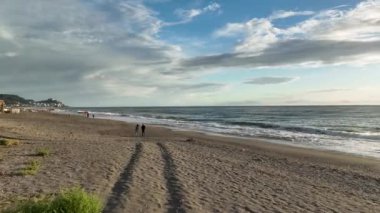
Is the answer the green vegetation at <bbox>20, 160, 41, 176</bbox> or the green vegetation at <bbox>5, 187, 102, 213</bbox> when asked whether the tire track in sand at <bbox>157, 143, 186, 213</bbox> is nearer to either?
the green vegetation at <bbox>5, 187, 102, 213</bbox>

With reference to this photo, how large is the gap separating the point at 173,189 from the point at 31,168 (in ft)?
15.6

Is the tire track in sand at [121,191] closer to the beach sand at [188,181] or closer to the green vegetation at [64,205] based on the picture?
the beach sand at [188,181]

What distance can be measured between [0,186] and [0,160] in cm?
425

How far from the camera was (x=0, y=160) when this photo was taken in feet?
45.2

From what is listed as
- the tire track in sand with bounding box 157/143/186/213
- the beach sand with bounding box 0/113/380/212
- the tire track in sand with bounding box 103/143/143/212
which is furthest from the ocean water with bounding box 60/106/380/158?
A: the tire track in sand with bounding box 103/143/143/212

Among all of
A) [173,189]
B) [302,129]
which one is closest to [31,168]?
[173,189]

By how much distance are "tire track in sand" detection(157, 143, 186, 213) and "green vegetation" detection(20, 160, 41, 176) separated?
12.9ft

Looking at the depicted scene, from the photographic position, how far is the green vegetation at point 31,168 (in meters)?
11.6

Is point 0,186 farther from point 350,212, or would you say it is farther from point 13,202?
point 350,212

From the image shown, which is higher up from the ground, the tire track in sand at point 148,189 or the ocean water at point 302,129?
the tire track in sand at point 148,189

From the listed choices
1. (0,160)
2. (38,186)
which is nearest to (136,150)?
(0,160)

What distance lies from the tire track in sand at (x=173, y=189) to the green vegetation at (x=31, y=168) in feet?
12.9

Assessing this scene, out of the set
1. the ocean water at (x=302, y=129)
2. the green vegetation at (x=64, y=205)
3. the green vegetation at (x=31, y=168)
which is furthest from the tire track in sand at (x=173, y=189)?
the ocean water at (x=302, y=129)

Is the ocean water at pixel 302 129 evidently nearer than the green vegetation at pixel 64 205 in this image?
No
